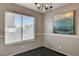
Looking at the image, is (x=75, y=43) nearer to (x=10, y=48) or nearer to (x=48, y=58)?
(x=48, y=58)

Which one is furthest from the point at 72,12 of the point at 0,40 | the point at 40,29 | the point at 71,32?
the point at 0,40

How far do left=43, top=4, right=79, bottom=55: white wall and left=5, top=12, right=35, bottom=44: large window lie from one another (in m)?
0.46

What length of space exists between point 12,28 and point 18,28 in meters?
0.15

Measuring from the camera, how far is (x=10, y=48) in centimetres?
178

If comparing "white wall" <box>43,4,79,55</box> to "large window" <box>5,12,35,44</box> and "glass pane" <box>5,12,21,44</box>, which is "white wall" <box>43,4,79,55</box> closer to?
"large window" <box>5,12,35,44</box>

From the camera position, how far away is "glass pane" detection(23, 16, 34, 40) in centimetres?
171

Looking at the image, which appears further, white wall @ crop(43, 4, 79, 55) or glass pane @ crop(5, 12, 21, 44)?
white wall @ crop(43, 4, 79, 55)

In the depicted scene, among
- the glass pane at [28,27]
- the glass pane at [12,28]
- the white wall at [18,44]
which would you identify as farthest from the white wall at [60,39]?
the glass pane at [12,28]

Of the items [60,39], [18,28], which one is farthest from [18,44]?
[60,39]

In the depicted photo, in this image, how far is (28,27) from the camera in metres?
1.79

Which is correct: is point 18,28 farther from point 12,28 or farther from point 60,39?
point 60,39

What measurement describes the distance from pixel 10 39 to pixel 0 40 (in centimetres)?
25

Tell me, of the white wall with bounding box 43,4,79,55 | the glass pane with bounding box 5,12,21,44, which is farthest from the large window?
the white wall with bounding box 43,4,79,55

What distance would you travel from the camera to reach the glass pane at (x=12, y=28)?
5.36 feet
